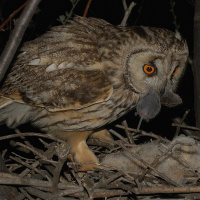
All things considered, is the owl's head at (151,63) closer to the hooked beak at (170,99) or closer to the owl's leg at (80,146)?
the hooked beak at (170,99)

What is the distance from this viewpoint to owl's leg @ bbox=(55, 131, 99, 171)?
8.17 ft

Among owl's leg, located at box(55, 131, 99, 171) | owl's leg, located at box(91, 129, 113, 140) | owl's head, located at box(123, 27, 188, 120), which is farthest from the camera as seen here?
owl's leg, located at box(91, 129, 113, 140)

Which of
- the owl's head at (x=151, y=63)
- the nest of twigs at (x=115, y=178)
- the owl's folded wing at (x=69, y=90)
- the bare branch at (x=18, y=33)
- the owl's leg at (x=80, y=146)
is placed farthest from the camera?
the owl's leg at (x=80, y=146)

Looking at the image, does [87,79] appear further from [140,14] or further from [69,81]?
[140,14]

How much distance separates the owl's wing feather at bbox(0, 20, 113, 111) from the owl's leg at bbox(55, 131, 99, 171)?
1.07 feet

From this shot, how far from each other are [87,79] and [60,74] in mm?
178

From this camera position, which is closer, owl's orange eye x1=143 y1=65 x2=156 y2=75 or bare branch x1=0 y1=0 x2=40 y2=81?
bare branch x1=0 y1=0 x2=40 y2=81

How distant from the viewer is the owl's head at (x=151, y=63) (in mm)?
2336

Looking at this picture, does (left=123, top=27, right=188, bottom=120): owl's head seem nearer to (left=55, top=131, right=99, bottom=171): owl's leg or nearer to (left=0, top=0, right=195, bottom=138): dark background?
(left=55, top=131, right=99, bottom=171): owl's leg

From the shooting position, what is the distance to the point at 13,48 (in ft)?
5.42

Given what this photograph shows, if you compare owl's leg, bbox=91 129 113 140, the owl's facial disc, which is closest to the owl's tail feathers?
owl's leg, bbox=91 129 113 140

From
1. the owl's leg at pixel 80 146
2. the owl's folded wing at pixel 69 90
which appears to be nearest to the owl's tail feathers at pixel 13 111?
the owl's folded wing at pixel 69 90

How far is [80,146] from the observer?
256 centimetres

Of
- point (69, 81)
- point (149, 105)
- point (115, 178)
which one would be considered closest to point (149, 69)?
point (149, 105)
